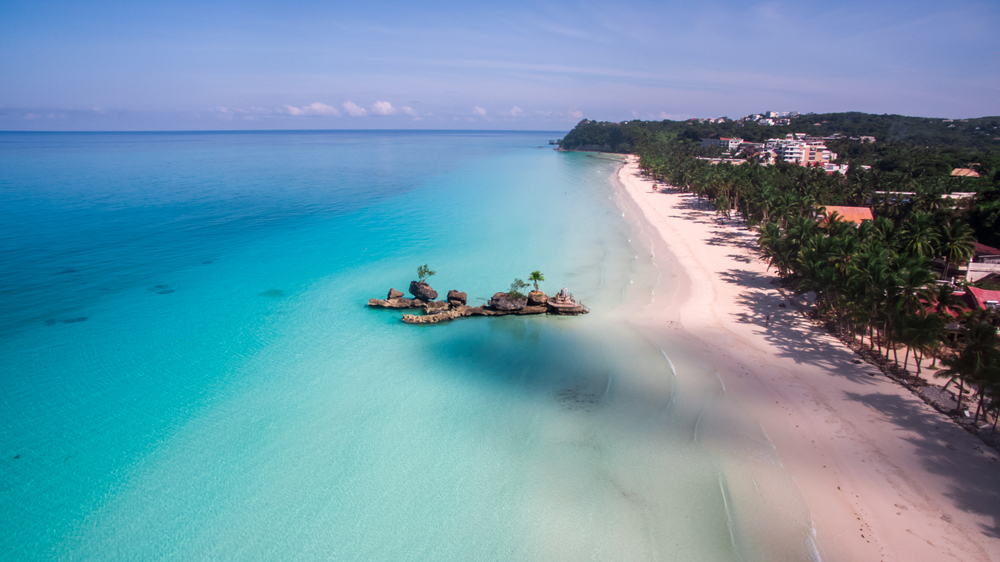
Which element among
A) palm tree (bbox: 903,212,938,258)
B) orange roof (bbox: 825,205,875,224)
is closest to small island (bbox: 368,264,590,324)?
palm tree (bbox: 903,212,938,258)

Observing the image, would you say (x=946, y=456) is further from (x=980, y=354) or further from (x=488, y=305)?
(x=488, y=305)

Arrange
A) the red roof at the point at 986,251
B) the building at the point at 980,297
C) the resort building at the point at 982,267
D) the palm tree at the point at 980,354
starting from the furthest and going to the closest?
the red roof at the point at 986,251 → the resort building at the point at 982,267 → the building at the point at 980,297 → the palm tree at the point at 980,354

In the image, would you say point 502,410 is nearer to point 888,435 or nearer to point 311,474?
point 311,474

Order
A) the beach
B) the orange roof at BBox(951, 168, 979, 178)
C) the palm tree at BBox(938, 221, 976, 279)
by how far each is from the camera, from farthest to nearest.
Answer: the orange roof at BBox(951, 168, 979, 178)
the palm tree at BBox(938, 221, 976, 279)
the beach

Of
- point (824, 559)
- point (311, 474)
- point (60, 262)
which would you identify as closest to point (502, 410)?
point (311, 474)

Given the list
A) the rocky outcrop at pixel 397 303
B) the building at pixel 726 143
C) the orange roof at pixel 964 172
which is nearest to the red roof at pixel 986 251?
the rocky outcrop at pixel 397 303

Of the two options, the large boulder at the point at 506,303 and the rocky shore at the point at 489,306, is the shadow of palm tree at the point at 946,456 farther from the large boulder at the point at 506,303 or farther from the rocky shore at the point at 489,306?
the large boulder at the point at 506,303

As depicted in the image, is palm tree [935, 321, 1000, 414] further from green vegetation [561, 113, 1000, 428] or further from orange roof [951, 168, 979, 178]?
orange roof [951, 168, 979, 178]
